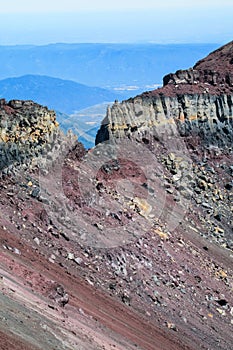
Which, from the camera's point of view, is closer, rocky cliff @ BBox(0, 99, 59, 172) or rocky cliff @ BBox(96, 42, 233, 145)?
rocky cliff @ BBox(0, 99, 59, 172)

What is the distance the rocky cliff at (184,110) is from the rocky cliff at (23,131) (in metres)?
10.6

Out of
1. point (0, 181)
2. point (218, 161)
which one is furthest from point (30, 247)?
point (218, 161)

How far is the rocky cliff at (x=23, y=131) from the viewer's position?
1375 inches

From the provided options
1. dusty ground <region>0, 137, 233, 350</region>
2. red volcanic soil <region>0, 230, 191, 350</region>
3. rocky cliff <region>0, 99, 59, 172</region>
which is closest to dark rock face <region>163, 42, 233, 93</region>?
dusty ground <region>0, 137, 233, 350</region>

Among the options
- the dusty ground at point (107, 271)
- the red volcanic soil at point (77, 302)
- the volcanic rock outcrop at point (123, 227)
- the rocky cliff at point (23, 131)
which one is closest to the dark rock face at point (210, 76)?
the volcanic rock outcrop at point (123, 227)

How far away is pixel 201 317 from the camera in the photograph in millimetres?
33438

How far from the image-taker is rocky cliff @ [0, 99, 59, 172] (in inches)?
1375

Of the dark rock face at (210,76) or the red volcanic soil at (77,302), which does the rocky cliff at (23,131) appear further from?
the dark rock face at (210,76)

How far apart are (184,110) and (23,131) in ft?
65.6

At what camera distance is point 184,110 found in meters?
52.8

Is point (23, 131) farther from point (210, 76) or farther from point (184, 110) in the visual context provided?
point (210, 76)

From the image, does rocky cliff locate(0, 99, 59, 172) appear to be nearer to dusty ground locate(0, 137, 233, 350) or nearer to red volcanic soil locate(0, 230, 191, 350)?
dusty ground locate(0, 137, 233, 350)

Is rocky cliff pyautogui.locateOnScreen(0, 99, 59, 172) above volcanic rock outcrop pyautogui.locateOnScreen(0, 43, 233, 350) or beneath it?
above

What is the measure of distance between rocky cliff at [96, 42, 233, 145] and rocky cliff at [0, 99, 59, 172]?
1061cm
